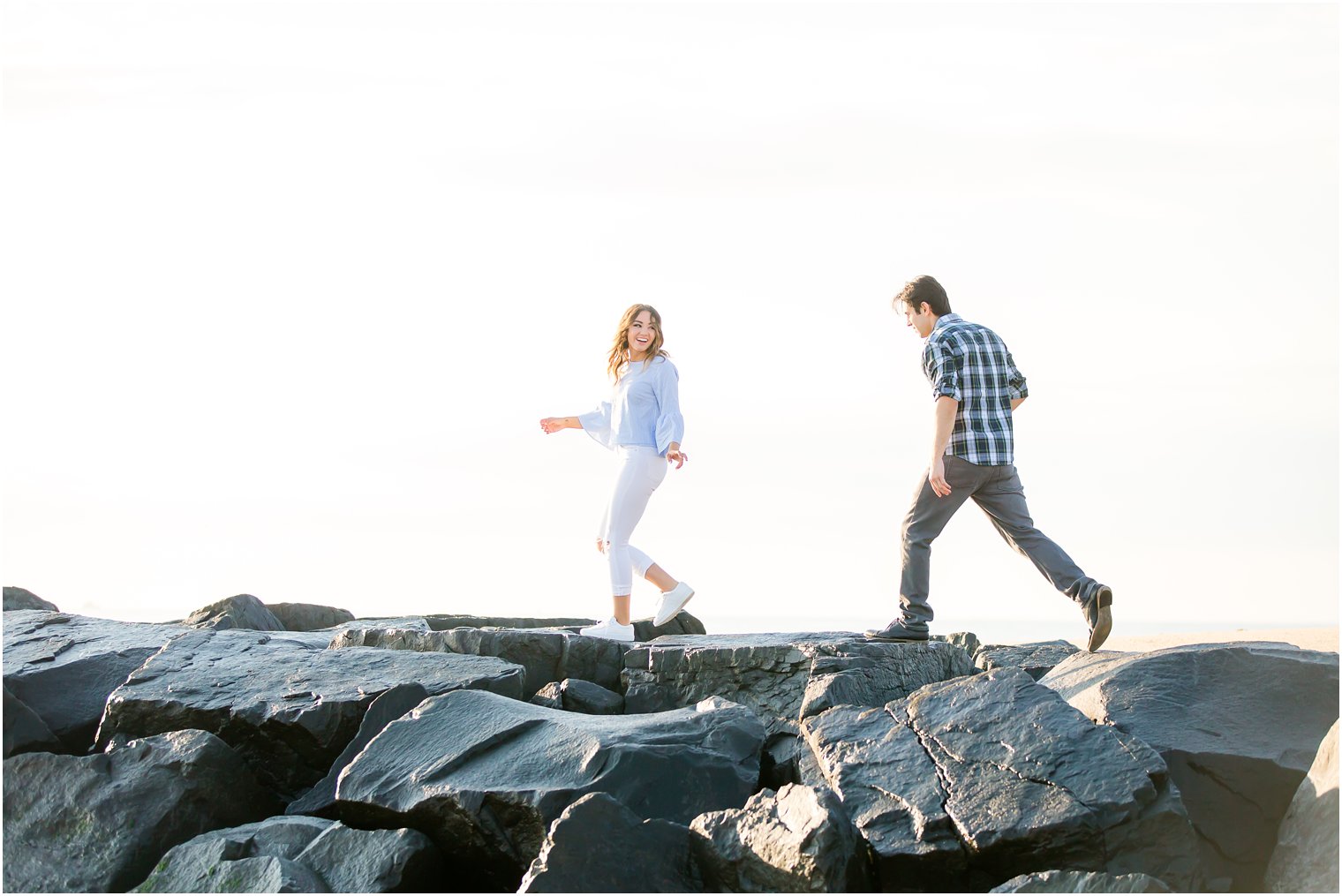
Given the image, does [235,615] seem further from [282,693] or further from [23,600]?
[282,693]

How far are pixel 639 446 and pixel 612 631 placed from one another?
141 cm

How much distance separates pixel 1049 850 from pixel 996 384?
3.69 metres

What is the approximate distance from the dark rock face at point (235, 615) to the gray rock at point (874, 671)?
469 cm

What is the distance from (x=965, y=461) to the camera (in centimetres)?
779

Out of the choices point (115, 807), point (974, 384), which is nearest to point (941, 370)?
point (974, 384)

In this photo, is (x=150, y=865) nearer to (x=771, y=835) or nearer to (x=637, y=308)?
(x=771, y=835)

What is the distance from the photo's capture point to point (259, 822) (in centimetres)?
587

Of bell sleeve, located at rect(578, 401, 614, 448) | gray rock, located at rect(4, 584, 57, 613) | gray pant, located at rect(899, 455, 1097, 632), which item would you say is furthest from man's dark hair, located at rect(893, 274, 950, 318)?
gray rock, located at rect(4, 584, 57, 613)

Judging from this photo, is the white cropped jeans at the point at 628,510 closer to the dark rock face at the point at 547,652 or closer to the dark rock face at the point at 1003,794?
the dark rock face at the point at 547,652

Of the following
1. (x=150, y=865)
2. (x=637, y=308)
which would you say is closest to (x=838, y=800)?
(x=150, y=865)

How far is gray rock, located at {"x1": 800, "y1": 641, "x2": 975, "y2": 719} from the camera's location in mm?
6801

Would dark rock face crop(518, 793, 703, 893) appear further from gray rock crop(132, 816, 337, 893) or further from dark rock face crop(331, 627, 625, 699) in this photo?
dark rock face crop(331, 627, 625, 699)

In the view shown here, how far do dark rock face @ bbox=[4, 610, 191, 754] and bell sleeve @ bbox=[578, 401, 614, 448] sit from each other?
3305 millimetres

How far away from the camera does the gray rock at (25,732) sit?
23.5 feet
